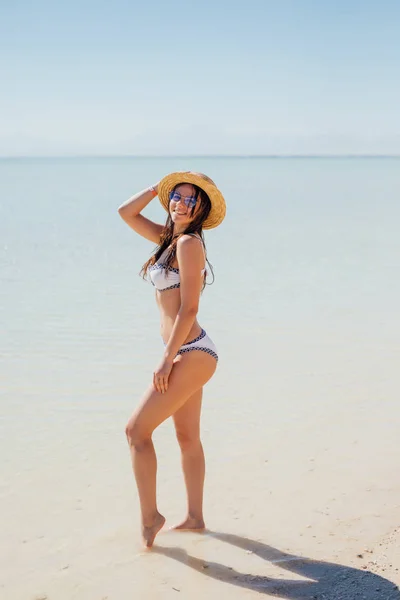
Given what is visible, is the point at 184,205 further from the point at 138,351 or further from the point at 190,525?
the point at 138,351

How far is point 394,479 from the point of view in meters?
4.99

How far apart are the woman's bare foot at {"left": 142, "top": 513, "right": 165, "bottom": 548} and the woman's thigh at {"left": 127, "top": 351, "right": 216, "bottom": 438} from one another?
0.53m

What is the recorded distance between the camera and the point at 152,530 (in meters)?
4.07

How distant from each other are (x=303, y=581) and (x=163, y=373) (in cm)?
122

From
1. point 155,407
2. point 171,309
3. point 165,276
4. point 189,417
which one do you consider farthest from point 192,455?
point 165,276

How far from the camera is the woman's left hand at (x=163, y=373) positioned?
377 centimetres

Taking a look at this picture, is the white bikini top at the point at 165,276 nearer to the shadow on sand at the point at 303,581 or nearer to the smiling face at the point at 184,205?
the smiling face at the point at 184,205

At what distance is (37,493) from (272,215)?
22.1m

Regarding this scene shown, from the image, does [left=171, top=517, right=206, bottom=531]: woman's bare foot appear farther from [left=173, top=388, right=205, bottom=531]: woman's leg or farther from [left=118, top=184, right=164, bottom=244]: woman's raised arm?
[left=118, top=184, right=164, bottom=244]: woman's raised arm

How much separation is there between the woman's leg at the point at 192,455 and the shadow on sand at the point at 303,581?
302 millimetres

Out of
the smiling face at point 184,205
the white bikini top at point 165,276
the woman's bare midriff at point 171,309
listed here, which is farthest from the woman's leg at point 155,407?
the smiling face at point 184,205

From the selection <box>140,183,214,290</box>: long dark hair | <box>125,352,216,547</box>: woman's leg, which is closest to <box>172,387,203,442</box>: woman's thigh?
<box>125,352,216,547</box>: woman's leg

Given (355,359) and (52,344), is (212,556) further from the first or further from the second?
(52,344)

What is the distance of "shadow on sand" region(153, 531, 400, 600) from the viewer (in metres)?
3.50
